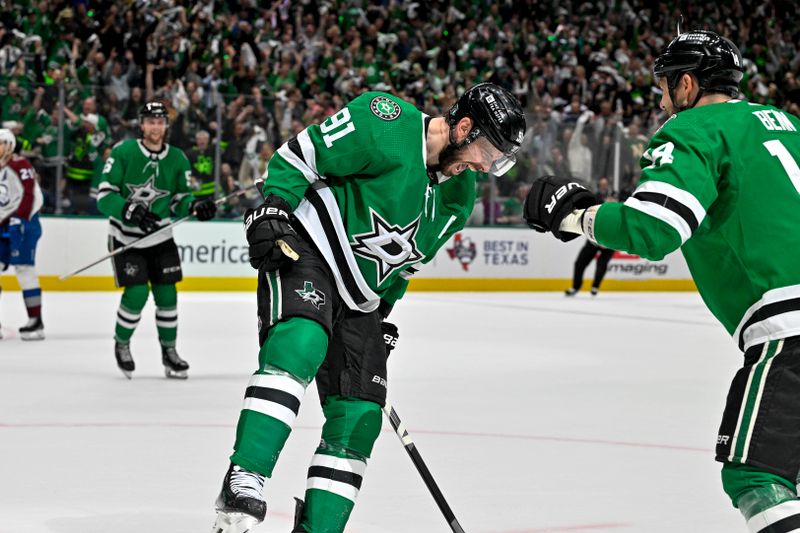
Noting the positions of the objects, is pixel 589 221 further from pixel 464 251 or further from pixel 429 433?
pixel 464 251

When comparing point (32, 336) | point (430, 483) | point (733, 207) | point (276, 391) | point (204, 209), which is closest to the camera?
point (733, 207)

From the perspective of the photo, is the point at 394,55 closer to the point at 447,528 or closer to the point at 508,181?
the point at 508,181

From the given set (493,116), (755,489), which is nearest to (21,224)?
(493,116)

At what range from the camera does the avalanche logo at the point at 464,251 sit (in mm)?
14180

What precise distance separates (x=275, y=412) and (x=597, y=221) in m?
0.82

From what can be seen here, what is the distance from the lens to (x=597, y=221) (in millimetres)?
2439

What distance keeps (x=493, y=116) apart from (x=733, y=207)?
71 centimetres

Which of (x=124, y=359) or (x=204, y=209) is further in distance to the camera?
(x=124, y=359)

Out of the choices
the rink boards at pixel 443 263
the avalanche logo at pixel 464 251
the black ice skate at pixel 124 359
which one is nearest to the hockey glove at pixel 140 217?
the black ice skate at pixel 124 359

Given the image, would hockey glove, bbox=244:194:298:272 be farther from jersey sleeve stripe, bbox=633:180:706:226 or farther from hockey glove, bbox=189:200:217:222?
hockey glove, bbox=189:200:217:222

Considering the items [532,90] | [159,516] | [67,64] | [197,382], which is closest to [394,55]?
[532,90]

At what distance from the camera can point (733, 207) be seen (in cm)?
243

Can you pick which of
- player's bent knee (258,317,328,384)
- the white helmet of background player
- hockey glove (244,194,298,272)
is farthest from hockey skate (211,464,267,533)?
the white helmet of background player

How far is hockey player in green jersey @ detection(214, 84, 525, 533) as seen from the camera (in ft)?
9.46
